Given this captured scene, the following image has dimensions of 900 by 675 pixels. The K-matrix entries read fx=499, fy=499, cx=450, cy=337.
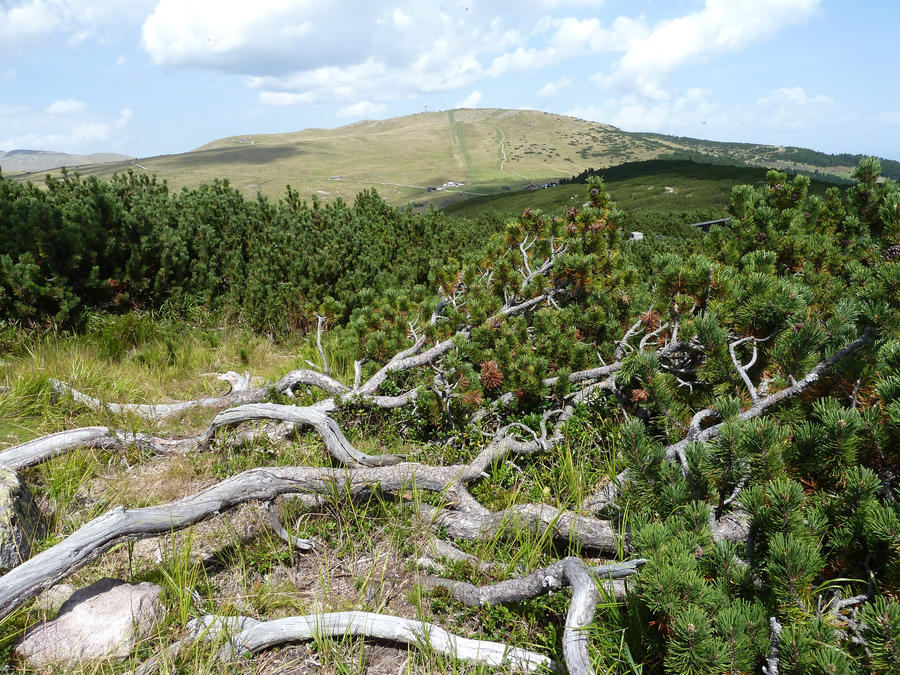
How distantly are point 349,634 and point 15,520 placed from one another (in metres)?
2.08

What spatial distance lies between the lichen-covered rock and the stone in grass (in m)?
0.51

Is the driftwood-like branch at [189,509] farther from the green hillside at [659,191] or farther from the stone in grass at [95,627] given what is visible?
the green hillside at [659,191]

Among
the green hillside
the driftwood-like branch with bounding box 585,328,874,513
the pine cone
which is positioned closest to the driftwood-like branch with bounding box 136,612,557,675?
the driftwood-like branch with bounding box 585,328,874,513

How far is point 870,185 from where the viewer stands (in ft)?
14.8

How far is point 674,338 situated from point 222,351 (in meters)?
5.31

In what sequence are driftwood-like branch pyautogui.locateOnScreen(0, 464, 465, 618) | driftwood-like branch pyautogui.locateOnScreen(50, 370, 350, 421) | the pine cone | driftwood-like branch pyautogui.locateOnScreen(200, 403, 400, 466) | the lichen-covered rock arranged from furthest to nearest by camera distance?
driftwood-like branch pyautogui.locateOnScreen(50, 370, 350, 421) < the pine cone < driftwood-like branch pyautogui.locateOnScreen(200, 403, 400, 466) < the lichen-covered rock < driftwood-like branch pyautogui.locateOnScreen(0, 464, 465, 618)

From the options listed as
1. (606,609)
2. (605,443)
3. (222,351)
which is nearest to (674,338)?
(605,443)

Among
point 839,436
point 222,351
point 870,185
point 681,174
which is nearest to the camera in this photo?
point 839,436

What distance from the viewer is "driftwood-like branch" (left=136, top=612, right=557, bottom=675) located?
2.20 meters

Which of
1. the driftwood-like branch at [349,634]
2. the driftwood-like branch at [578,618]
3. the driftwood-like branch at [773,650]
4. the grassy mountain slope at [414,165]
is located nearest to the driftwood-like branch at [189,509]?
the driftwood-like branch at [349,634]

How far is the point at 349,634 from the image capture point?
2.34m

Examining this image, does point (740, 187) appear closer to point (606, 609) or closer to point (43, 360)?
point (606, 609)

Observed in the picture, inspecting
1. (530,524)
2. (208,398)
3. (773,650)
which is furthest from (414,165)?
(773,650)

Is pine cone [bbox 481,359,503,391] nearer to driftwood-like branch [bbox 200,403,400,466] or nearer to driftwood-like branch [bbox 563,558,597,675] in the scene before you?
driftwood-like branch [bbox 200,403,400,466]
